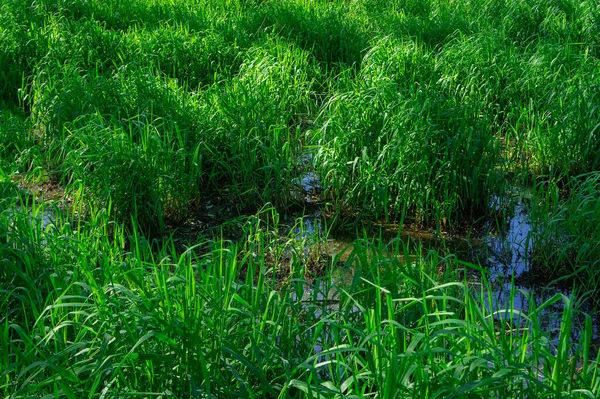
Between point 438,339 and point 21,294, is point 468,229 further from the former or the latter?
point 21,294

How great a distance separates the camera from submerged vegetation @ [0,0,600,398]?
9.89 feet

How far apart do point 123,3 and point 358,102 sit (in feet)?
12.6

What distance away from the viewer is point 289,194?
5.28 meters

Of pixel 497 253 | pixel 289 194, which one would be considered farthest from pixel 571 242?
pixel 289 194

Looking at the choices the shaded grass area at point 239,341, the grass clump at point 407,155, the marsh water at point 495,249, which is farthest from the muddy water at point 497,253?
the shaded grass area at point 239,341

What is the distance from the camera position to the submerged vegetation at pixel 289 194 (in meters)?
3.02

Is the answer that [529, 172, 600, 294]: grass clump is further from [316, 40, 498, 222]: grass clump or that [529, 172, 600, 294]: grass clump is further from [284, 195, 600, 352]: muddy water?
[316, 40, 498, 222]: grass clump

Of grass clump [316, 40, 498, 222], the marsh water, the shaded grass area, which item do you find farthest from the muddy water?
the shaded grass area

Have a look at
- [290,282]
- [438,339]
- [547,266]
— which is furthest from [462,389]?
[547,266]

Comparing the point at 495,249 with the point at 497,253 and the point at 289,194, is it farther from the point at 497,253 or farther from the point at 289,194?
the point at 289,194

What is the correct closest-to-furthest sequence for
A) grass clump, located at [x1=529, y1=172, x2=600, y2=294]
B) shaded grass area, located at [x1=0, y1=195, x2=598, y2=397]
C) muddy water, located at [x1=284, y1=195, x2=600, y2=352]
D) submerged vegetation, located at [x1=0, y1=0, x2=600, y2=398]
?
shaded grass area, located at [x1=0, y1=195, x2=598, y2=397], submerged vegetation, located at [x1=0, y1=0, x2=600, y2=398], muddy water, located at [x1=284, y1=195, x2=600, y2=352], grass clump, located at [x1=529, y1=172, x2=600, y2=294]

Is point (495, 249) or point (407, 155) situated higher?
point (407, 155)

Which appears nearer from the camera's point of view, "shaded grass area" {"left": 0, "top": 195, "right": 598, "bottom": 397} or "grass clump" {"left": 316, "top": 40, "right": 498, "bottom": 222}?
"shaded grass area" {"left": 0, "top": 195, "right": 598, "bottom": 397}

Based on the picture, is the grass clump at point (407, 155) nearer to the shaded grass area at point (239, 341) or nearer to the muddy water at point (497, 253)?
the muddy water at point (497, 253)
